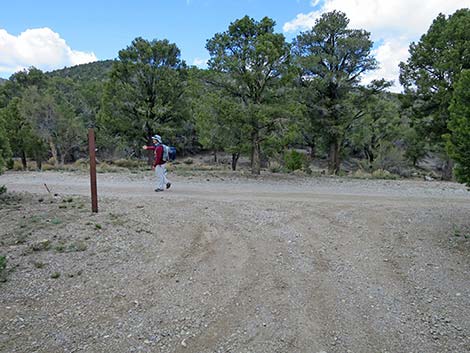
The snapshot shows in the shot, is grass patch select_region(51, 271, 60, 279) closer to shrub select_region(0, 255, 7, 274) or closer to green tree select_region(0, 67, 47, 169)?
A: shrub select_region(0, 255, 7, 274)

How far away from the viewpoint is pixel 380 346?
378 cm

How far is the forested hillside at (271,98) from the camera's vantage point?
13344mm

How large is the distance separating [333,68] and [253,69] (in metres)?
7.20

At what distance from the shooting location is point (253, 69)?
13438 millimetres

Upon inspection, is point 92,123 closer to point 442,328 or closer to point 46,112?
point 46,112

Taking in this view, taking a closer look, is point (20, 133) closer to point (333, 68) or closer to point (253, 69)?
point (253, 69)

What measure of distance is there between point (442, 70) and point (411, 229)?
46.0ft

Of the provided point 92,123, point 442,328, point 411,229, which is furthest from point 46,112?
point 442,328

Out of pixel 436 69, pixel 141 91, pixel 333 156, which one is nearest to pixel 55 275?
pixel 141 91

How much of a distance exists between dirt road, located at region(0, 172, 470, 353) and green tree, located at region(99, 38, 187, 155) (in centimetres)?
1265

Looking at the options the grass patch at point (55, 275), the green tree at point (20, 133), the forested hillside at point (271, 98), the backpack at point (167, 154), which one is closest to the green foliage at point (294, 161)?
the forested hillside at point (271, 98)

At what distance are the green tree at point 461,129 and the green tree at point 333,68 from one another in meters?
11.9

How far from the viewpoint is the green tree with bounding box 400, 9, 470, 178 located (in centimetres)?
1648

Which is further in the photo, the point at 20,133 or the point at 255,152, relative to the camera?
the point at 20,133
